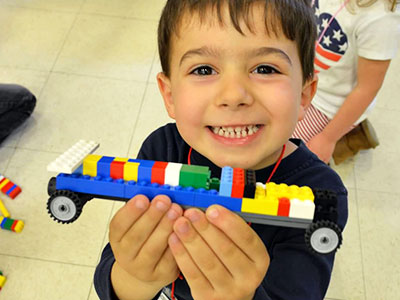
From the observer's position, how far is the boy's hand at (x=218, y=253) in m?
0.55

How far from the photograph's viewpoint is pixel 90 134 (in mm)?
1744

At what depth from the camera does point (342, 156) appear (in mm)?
1621

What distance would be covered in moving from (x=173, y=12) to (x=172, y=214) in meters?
0.38

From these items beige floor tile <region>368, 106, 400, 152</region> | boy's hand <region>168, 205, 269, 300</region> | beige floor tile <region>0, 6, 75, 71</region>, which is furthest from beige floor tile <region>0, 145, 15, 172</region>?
beige floor tile <region>368, 106, 400, 152</region>

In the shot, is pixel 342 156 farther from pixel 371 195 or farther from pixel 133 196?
pixel 133 196

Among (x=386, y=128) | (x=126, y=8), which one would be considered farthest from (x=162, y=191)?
(x=126, y=8)

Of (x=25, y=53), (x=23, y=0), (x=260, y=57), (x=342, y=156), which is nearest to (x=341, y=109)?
(x=342, y=156)

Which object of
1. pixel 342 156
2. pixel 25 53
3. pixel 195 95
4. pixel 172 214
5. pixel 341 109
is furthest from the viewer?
pixel 25 53

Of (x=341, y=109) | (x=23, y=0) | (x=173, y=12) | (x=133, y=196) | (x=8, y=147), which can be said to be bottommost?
(x=8, y=147)

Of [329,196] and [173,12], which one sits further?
[173,12]

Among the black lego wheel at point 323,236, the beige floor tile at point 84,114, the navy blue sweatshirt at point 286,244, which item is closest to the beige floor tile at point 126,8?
the beige floor tile at point 84,114

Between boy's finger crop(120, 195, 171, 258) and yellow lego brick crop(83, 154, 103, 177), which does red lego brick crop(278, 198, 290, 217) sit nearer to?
boy's finger crop(120, 195, 171, 258)

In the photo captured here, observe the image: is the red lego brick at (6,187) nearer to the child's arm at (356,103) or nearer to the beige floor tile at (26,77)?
the beige floor tile at (26,77)

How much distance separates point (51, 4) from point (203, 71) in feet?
6.33
